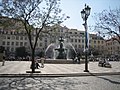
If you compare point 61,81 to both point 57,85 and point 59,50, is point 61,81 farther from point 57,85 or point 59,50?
point 59,50

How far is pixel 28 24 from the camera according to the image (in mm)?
18953

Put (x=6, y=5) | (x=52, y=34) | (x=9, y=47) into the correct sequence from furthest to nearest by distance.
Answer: (x=9, y=47), (x=52, y=34), (x=6, y=5)

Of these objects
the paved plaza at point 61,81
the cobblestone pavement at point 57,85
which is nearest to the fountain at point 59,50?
the paved plaza at point 61,81

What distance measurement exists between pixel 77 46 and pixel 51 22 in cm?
10030

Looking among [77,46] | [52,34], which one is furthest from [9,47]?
[52,34]

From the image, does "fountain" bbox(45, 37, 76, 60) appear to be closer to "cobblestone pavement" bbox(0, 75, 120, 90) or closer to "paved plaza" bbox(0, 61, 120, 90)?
"paved plaza" bbox(0, 61, 120, 90)

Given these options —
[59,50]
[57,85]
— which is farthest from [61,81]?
[59,50]

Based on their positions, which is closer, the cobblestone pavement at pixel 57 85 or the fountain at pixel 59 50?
the cobblestone pavement at pixel 57 85

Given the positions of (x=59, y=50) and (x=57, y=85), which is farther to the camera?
(x=59, y=50)

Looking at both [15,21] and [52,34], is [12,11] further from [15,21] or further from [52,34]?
[52,34]

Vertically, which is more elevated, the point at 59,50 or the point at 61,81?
the point at 59,50

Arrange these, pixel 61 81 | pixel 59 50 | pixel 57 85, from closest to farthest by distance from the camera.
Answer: pixel 57 85
pixel 61 81
pixel 59 50

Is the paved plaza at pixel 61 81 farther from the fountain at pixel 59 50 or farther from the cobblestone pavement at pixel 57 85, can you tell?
the fountain at pixel 59 50

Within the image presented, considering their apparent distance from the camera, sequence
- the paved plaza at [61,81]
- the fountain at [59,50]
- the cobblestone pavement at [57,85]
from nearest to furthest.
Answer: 1. the cobblestone pavement at [57,85]
2. the paved plaza at [61,81]
3. the fountain at [59,50]
